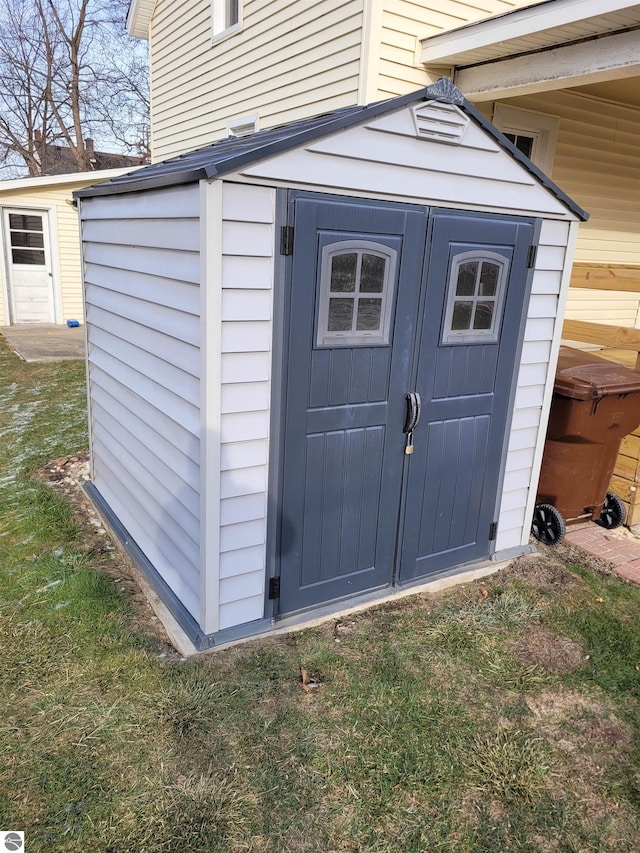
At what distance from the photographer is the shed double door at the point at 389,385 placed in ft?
9.50

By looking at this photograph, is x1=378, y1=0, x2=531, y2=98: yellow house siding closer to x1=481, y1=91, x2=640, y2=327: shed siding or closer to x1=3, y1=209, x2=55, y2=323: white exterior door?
x1=481, y1=91, x2=640, y2=327: shed siding

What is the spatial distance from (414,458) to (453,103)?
1.74m

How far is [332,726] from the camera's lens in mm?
2619

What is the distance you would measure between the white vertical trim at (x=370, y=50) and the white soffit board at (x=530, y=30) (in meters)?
0.46

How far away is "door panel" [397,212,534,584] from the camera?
325 centimetres

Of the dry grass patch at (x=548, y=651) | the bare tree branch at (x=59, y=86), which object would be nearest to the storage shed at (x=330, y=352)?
the dry grass patch at (x=548, y=651)

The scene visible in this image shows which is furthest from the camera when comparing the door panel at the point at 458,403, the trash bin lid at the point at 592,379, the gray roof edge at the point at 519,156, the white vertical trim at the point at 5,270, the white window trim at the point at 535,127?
the white vertical trim at the point at 5,270

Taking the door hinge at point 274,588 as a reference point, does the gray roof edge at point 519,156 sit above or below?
above

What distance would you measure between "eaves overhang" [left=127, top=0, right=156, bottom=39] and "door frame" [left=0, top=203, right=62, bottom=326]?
3632mm

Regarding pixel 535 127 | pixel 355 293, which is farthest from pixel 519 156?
pixel 535 127

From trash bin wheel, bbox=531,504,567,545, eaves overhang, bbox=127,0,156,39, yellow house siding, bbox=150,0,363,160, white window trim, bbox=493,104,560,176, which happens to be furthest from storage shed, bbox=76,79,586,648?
eaves overhang, bbox=127,0,156,39

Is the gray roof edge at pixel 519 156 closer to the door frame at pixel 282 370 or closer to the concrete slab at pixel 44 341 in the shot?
the door frame at pixel 282 370

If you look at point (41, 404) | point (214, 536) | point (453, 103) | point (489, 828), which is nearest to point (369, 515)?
point (214, 536)

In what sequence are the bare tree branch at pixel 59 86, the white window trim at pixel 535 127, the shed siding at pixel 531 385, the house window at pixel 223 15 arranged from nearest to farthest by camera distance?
the shed siding at pixel 531 385 → the white window trim at pixel 535 127 → the house window at pixel 223 15 → the bare tree branch at pixel 59 86
